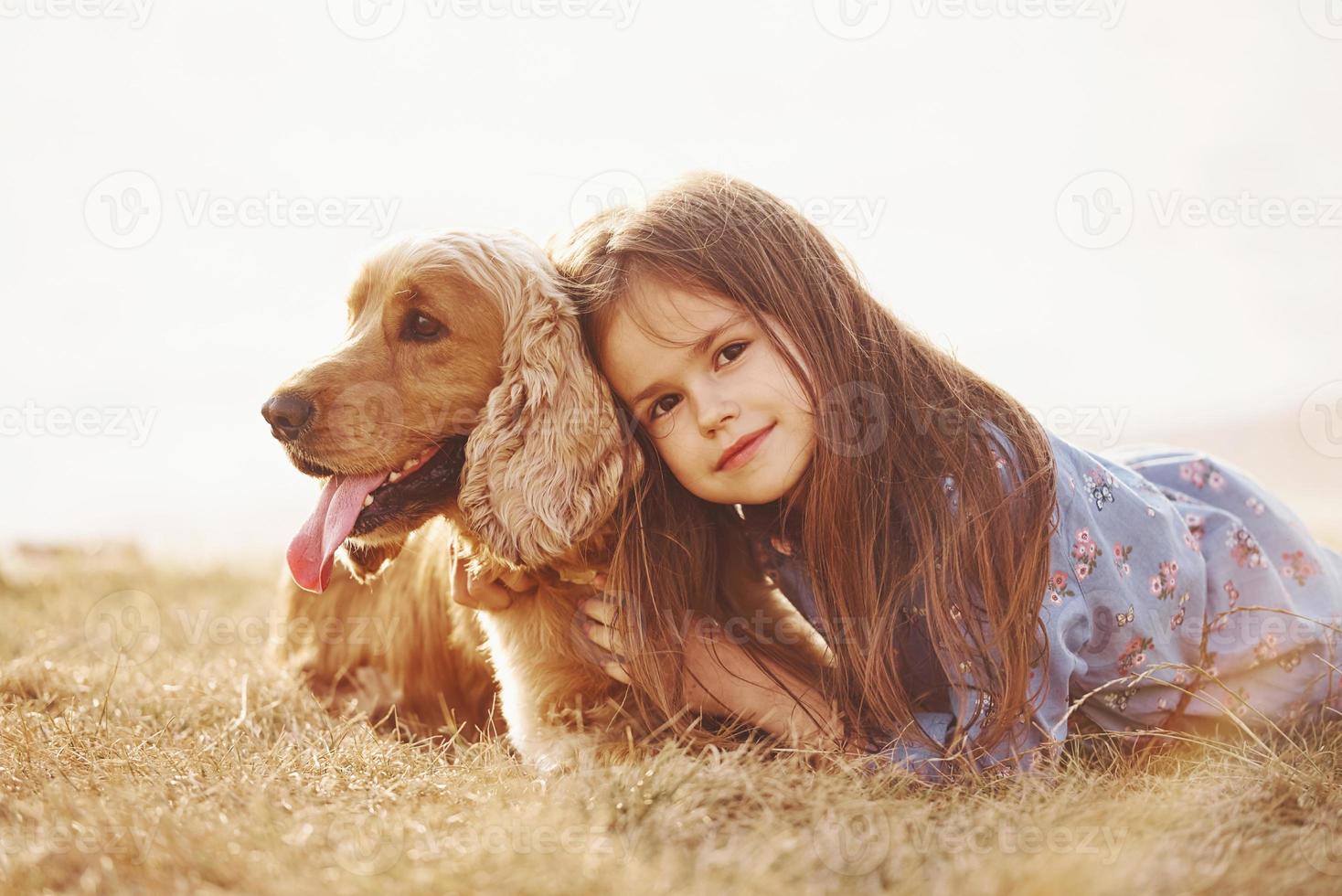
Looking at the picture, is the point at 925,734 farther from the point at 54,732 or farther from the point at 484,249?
the point at 54,732

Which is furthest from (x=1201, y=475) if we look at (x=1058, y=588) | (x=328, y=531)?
(x=328, y=531)

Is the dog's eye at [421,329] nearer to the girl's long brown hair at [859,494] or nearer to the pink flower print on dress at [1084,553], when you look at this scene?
the girl's long brown hair at [859,494]

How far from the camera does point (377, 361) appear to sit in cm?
238

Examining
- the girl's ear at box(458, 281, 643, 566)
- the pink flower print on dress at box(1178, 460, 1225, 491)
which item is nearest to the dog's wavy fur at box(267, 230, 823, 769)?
the girl's ear at box(458, 281, 643, 566)

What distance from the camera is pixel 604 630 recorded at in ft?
8.07

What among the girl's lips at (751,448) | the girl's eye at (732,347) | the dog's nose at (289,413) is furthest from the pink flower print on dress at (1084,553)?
the dog's nose at (289,413)

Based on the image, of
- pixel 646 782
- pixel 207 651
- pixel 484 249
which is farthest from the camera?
pixel 207 651

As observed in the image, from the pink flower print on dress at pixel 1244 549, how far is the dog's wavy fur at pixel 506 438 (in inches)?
43.3

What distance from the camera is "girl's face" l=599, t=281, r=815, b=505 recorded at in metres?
2.29

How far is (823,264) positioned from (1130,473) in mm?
1052

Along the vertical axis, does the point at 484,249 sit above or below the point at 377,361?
above

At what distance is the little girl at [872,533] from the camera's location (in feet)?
7.39

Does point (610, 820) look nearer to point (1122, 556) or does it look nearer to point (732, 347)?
point (732, 347)

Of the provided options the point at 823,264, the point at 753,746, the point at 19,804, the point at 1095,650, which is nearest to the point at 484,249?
the point at 823,264
